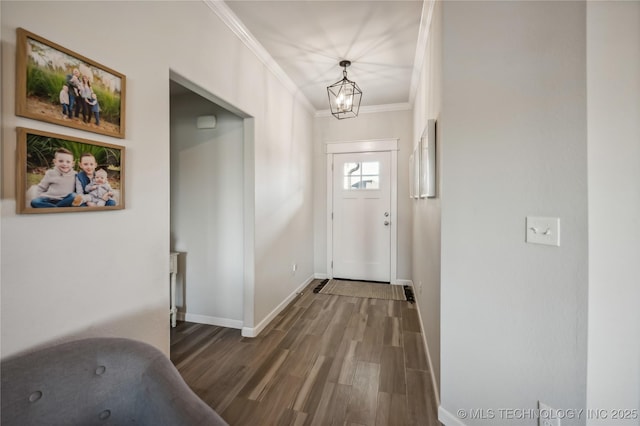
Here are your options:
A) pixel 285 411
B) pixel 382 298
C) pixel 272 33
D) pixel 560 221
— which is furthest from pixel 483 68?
pixel 382 298

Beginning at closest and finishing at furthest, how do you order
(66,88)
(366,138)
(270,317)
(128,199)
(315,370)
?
(66,88) → (128,199) → (315,370) → (270,317) → (366,138)

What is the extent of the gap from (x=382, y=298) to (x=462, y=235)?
2310 mm

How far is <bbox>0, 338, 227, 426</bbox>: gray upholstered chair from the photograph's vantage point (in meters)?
0.80

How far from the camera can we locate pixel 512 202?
4.24 ft

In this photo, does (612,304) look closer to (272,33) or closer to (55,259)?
(55,259)

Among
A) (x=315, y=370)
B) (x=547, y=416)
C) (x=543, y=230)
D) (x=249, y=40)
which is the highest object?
(x=249, y=40)

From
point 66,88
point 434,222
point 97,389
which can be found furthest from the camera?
point 434,222

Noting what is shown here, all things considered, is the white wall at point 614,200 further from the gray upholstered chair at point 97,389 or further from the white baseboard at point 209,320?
the white baseboard at point 209,320

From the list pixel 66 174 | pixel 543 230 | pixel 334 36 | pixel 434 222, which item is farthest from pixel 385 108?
pixel 66 174

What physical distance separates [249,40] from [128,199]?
71.0 inches

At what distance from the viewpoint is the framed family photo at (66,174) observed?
0.94 meters

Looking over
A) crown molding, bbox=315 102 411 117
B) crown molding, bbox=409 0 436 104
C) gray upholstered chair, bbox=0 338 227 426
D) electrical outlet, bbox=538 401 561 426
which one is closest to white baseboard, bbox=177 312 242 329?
gray upholstered chair, bbox=0 338 227 426

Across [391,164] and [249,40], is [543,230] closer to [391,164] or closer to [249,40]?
[249,40]

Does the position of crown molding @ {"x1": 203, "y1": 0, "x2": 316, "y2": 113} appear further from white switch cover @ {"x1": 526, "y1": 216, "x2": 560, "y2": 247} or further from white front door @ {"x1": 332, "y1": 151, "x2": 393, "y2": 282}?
white switch cover @ {"x1": 526, "y1": 216, "x2": 560, "y2": 247}
